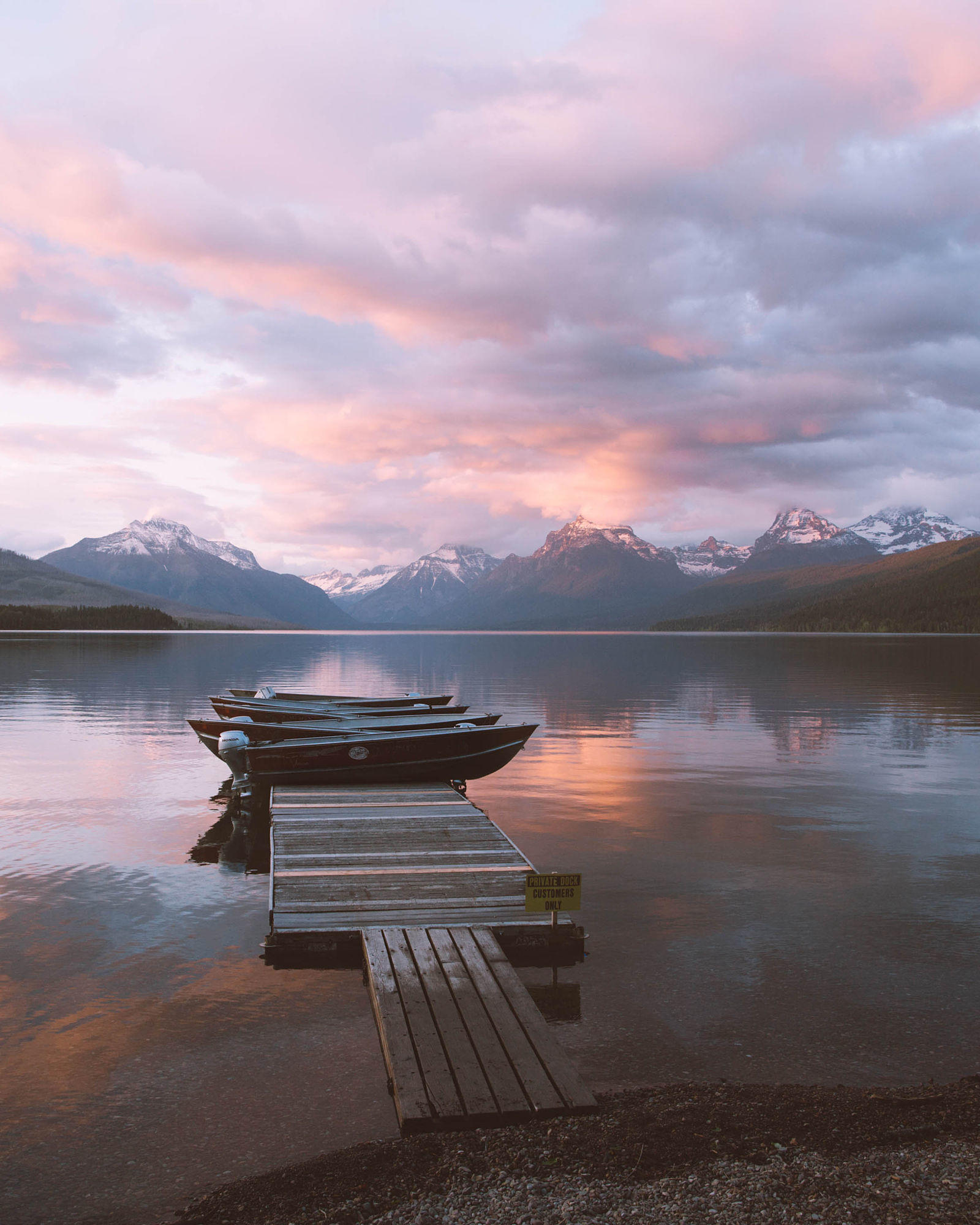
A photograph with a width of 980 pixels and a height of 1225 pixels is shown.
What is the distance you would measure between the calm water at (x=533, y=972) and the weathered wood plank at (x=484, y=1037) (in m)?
1.20

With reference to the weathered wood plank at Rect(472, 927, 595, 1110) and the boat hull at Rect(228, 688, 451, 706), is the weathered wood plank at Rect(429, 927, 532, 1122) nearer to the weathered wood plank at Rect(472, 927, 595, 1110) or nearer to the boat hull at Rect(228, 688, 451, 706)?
the weathered wood plank at Rect(472, 927, 595, 1110)

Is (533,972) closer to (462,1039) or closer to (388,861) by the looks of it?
(462,1039)

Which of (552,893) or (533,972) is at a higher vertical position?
(552,893)

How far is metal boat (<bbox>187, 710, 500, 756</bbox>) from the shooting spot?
30438mm

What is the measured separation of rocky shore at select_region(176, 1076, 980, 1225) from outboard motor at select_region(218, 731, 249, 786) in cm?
2030

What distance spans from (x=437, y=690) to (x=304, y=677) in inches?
824

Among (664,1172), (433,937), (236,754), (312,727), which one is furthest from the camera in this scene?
(312,727)

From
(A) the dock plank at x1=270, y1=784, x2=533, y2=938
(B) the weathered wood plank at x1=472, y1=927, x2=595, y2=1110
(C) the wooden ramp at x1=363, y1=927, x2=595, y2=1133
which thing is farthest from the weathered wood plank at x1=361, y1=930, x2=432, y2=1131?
(A) the dock plank at x1=270, y1=784, x2=533, y2=938

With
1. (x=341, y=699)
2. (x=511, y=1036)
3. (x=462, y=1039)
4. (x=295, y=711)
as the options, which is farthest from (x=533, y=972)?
(x=341, y=699)

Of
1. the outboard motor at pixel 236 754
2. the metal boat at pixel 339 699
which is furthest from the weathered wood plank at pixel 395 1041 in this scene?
the metal boat at pixel 339 699

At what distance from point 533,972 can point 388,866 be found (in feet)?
17.0

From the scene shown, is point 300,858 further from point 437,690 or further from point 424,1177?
point 437,690

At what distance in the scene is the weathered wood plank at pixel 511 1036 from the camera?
30.3 feet

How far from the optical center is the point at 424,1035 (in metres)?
10.5
